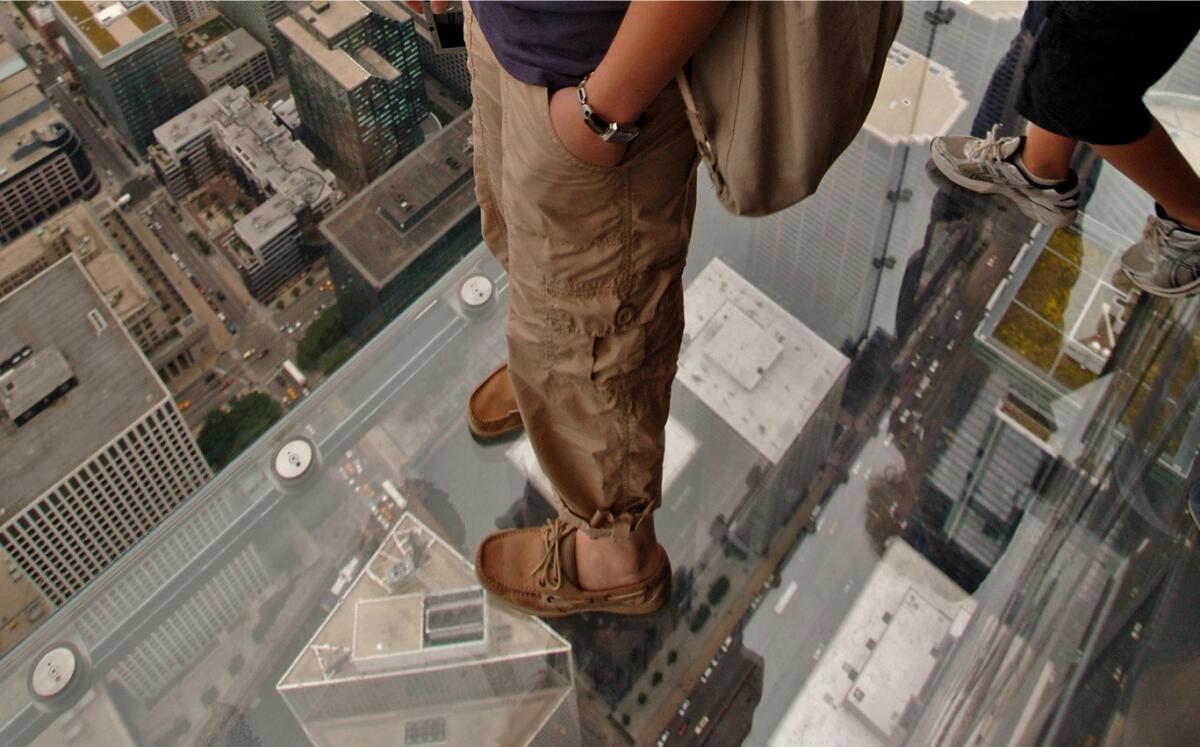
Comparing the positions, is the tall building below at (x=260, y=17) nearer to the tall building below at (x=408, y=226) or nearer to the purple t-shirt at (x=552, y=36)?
the tall building below at (x=408, y=226)

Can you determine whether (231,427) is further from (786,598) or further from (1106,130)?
(1106,130)

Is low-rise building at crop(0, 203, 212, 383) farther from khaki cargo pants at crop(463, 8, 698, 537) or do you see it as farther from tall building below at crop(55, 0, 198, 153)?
khaki cargo pants at crop(463, 8, 698, 537)

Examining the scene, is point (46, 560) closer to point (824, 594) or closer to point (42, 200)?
point (42, 200)

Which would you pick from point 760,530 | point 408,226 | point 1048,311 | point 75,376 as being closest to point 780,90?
point 760,530

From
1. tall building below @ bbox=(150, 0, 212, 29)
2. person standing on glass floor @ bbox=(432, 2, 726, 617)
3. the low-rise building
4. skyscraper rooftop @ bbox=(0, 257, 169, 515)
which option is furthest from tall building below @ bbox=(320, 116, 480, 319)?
person standing on glass floor @ bbox=(432, 2, 726, 617)

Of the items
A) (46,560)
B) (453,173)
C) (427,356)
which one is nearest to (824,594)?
(427,356)

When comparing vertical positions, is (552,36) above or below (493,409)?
above
